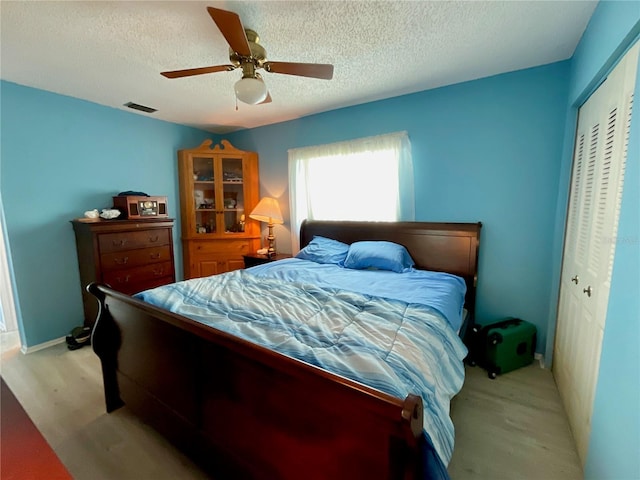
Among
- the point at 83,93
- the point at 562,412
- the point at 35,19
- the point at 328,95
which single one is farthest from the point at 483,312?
the point at 83,93

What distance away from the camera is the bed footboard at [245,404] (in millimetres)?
813

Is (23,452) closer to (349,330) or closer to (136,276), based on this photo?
(349,330)

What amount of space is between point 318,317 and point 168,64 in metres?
2.17

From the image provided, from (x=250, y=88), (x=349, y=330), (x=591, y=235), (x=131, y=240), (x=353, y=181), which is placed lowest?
(x=349, y=330)

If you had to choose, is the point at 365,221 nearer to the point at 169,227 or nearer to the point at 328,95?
the point at 328,95

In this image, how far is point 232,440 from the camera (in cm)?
122

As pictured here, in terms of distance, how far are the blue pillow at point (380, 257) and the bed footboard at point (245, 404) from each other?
1.72 m

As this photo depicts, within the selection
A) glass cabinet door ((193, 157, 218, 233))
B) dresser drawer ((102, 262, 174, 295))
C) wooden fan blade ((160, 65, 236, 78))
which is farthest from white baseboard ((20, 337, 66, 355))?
wooden fan blade ((160, 65, 236, 78))

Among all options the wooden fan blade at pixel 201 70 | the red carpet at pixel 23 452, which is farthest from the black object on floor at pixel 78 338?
the red carpet at pixel 23 452

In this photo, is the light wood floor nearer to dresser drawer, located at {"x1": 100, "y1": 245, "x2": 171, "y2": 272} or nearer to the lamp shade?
dresser drawer, located at {"x1": 100, "y1": 245, "x2": 171, "y2": 272}

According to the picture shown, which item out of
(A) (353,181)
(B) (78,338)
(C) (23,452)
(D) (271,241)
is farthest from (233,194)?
(C) (23,452)

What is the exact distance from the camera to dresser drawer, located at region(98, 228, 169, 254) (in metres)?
2.71

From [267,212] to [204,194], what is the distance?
3.19 ft

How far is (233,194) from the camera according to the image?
153 inches
